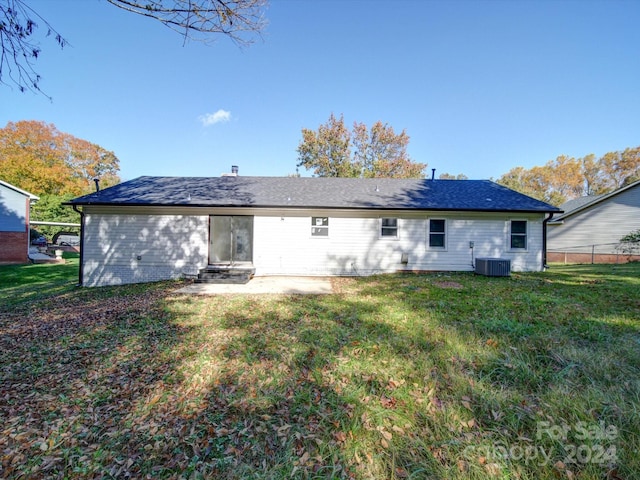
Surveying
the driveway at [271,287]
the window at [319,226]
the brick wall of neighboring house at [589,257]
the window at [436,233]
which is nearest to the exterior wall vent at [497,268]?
the window at [436,233]

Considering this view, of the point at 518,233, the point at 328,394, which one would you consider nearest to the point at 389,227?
the point at 518,233

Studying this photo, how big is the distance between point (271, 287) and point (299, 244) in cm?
279

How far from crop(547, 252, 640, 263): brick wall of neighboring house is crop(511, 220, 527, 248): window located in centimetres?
1064

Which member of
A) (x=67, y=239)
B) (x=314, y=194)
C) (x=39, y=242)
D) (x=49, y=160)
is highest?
(x=49, y=160)

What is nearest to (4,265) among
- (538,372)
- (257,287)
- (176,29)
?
(257,287)

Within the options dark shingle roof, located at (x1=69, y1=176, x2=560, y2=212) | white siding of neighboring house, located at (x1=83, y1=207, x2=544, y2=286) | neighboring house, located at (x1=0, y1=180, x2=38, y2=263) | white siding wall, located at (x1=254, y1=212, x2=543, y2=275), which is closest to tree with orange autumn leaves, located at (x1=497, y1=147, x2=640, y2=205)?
dark shingle roof, located at (x1=69, y1=176, x2=560, y2=212)

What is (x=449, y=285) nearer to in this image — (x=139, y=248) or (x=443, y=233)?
(x=443, y=233)

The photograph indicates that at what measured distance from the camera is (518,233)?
35.9 ft

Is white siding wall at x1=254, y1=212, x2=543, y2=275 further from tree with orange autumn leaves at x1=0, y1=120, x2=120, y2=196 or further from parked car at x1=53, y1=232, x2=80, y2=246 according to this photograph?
tree with orange autumn leaves at x1=0, y1=120, x2=120, y2=196

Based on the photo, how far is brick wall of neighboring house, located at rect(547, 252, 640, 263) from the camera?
15820 mm

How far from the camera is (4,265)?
16.0 meters

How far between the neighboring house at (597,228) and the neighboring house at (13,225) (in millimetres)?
34901

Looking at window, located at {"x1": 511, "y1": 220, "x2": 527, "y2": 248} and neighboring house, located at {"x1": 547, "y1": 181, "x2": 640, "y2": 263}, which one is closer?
window, located at {"x1": 511, "y1": 220, "x2": 527, "y2": 248}

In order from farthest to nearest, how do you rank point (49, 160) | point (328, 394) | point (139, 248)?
point (49, 160), point (139, 248), point (328, 394)
